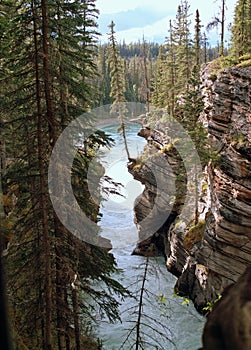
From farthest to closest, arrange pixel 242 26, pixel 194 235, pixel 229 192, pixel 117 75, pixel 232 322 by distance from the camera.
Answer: pixel 117 75
pixel 242 26
pixel 194 235
pixel 229 192
pixel 232 322

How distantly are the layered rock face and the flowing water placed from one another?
1.25 m

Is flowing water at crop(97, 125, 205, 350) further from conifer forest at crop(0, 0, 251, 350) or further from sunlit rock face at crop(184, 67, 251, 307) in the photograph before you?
sunlit rock face at crop(184, 67, 251, 307)

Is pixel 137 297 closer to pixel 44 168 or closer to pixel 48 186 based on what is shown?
pixel 48 186

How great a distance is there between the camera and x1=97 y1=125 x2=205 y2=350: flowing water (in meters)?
13.2

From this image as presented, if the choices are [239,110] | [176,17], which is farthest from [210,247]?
[176,17]

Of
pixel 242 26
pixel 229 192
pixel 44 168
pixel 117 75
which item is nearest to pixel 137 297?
pixel 229 192

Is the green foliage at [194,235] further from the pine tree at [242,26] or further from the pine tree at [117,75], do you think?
the pine tree at [242,26]

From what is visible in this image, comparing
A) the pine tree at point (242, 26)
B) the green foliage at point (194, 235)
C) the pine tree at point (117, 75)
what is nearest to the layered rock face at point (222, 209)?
the green foliage at point (194, 235)

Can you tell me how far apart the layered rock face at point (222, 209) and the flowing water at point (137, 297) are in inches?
49.2

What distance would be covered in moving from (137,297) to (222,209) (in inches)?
299

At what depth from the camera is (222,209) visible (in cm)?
1669

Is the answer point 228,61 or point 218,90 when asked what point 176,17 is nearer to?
point 228,61

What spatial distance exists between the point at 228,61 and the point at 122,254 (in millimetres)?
15537

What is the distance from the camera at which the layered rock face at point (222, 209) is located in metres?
16.2
